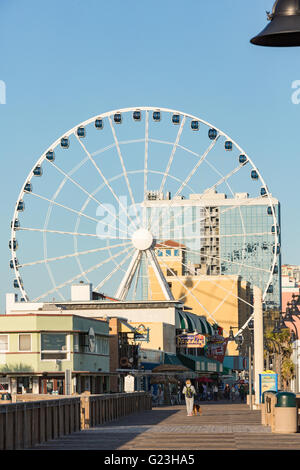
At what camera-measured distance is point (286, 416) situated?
2697cm

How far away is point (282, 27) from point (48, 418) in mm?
16274

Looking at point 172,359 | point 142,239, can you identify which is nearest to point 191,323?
point 172,359

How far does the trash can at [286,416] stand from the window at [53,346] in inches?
1383

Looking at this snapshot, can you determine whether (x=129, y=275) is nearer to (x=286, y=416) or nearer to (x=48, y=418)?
(x=286, y=416)

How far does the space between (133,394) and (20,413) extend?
28.1 metres

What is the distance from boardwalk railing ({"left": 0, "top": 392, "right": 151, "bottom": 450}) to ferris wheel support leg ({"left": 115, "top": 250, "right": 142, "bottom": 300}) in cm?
4387

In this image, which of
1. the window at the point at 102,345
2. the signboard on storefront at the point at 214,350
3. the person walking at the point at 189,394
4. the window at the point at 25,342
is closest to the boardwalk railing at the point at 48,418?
the person walking at the point at 189,394

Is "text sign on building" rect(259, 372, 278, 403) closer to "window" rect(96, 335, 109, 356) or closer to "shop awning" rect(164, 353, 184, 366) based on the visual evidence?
"window" rect(96, 335, 109, 356)

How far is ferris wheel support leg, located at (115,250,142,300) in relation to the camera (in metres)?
82.7

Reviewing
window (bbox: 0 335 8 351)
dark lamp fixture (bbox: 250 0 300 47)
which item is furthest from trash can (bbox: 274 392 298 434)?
window (bbox: 0 335 8 351)

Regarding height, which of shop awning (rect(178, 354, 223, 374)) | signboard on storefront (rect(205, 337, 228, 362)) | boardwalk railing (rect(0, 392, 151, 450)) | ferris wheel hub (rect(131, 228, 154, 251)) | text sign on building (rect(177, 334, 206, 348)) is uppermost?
ferris wheel hub (rect(131, 228, 154, 251))

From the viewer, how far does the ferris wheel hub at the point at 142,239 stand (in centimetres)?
8156

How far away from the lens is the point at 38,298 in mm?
83438
